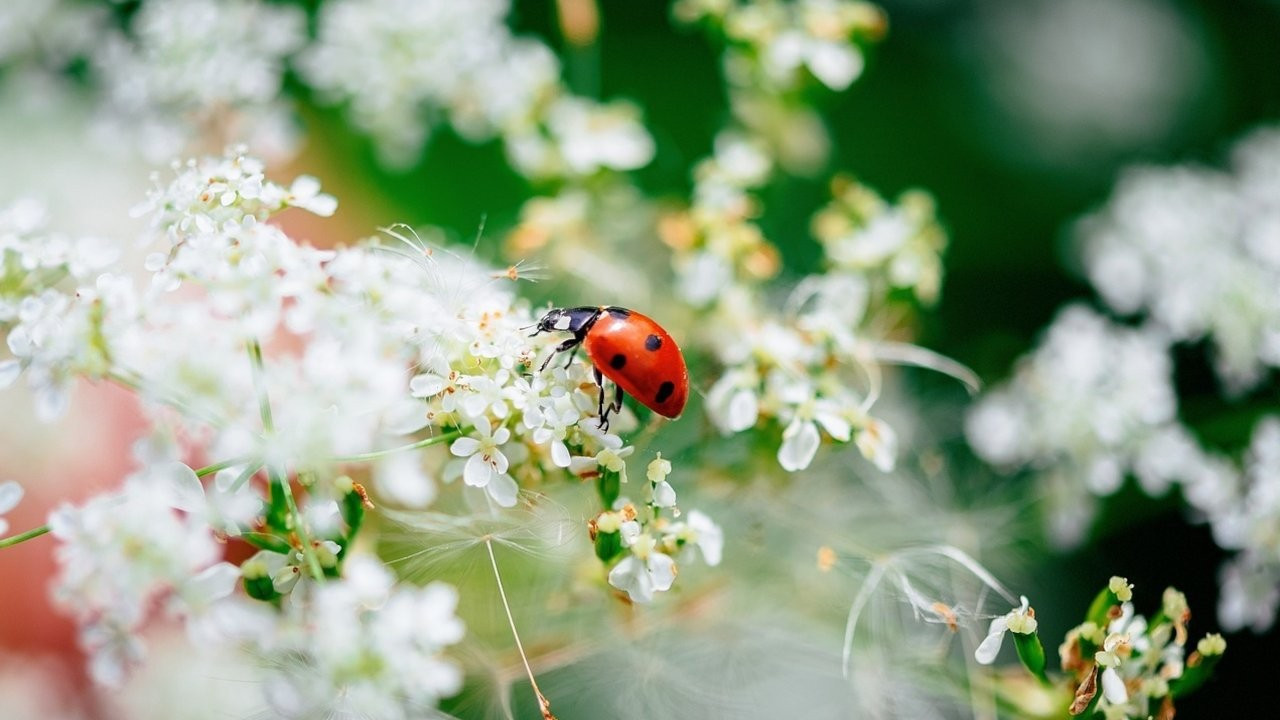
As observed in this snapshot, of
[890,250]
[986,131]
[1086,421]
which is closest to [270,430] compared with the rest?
[890,250]

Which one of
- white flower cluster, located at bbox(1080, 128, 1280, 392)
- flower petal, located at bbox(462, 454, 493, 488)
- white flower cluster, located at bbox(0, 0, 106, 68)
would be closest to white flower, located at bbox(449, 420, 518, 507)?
flower petal, located at bbox(462, 454, 493, 488)

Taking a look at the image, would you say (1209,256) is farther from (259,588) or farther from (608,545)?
(259,588)

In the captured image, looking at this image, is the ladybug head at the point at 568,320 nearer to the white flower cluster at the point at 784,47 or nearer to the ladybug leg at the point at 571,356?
the ladybug leg at the point at 571,356

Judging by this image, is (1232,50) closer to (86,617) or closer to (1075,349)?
(1075,349)

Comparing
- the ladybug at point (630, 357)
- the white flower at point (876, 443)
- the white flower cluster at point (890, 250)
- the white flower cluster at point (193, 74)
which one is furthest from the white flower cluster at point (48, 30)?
the white flower at point (876, 443)

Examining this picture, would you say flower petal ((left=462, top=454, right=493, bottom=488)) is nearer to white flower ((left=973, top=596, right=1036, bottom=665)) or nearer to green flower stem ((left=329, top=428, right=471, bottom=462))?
green flower stem ((left=329, top=428, right=471, bottom=462))

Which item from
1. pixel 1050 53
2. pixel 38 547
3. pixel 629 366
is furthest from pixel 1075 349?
pixel 38 547
